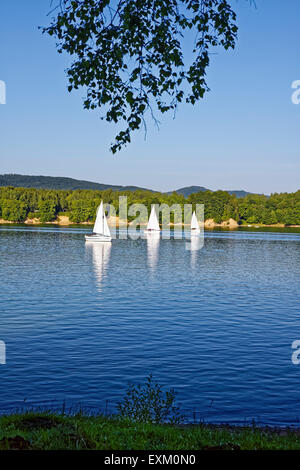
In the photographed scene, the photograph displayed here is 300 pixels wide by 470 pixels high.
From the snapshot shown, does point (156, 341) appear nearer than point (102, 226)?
Yes

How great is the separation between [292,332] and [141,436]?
2065 cm

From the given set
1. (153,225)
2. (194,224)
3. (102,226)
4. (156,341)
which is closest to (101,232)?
(102,226)

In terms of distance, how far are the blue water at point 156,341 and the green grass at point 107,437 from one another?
13.4ft

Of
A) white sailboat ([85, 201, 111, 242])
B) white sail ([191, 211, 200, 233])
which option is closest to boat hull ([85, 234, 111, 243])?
white sailboat ([85, 201, 111, 242])

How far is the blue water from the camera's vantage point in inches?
695

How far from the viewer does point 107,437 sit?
9.92 m

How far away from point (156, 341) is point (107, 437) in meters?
16.4

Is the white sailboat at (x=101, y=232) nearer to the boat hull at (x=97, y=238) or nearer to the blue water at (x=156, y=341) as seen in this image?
the boat hull at (x=97, y=238)

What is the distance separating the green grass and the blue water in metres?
4.08

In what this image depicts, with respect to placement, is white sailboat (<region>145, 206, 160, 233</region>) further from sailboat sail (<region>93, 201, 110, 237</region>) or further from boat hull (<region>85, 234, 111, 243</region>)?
boat hull (<region>85, 234, 111, 243</region>)

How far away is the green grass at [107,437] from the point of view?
30.2ft

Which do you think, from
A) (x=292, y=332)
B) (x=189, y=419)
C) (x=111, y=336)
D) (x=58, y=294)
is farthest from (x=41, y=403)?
(x=58, y=294)

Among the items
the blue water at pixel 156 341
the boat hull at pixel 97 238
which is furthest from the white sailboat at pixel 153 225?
the blue water at pixel 156 341

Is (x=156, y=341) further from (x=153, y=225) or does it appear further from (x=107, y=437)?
(x=153, y=225)
